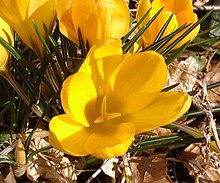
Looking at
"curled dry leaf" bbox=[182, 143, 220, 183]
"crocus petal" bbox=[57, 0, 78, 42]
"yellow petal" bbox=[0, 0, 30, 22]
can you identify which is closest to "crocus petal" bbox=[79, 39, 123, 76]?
"crocus petal" bbox=[57, 0, 78, 42]

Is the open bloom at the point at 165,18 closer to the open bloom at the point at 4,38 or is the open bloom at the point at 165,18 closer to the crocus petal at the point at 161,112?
the crocus petal at the point at 161,112

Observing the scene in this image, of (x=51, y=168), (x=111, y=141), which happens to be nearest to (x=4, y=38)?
(x=111, y=141)

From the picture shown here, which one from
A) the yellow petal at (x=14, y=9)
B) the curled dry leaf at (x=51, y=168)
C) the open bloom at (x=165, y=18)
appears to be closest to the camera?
the yellow petal at (x=14, y=9)

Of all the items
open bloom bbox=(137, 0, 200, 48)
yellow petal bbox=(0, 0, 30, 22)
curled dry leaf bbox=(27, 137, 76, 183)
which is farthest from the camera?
curled dry leaf bbox=(27, 137, 76, 183)

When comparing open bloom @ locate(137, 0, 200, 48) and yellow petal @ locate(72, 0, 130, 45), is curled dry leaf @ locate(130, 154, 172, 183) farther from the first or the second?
yellow petal @ locate(72, 0, 130, 45)

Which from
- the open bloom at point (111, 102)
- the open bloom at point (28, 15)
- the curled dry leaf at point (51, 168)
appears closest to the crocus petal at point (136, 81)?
the open bloom at point (111, 102)

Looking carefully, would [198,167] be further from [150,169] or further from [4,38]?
[4,38]
